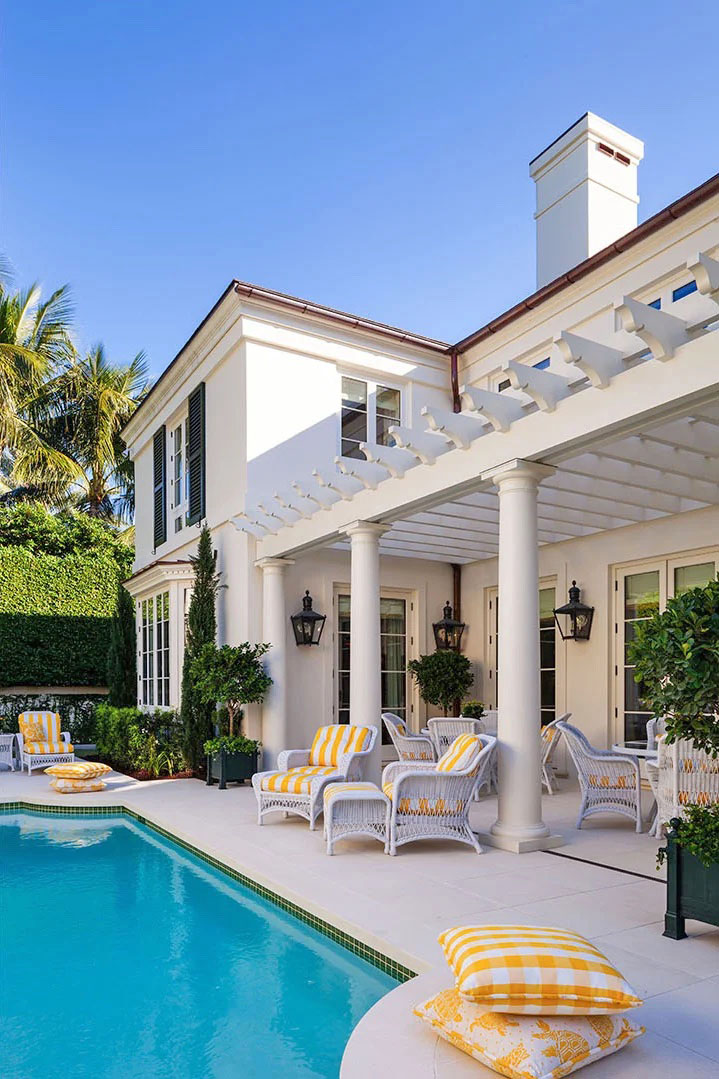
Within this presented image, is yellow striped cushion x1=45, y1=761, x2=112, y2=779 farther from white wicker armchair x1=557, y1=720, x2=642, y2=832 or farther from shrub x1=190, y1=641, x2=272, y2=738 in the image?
white wicker armchair x1=557, y1=720, x2=642, y2=832

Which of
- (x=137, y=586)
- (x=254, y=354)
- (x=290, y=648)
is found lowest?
(x=290, y=648)

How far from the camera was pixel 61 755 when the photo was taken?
13.7 meters

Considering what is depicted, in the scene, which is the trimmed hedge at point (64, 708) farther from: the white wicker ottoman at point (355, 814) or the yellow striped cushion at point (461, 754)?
the yellow striped cushion at point (461, 754)

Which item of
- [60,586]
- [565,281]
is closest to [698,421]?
[565,281]

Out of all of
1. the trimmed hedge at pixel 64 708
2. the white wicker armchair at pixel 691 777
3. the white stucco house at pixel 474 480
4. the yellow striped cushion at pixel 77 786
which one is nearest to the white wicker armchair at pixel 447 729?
the white stucco house at pixel 474 480

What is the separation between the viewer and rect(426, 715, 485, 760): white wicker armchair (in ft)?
34.9

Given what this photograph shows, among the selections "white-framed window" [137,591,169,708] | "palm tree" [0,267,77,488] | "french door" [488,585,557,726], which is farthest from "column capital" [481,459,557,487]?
"palm tree" [0,267,77,488]

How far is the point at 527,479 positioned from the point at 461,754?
2.42m

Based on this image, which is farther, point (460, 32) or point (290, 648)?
point (290, 648)

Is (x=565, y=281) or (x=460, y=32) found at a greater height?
(x=460, y=32)

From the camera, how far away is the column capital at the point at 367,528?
31.0ft

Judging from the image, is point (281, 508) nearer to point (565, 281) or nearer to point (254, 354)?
point (254, 354)

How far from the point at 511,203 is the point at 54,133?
7.36 metres

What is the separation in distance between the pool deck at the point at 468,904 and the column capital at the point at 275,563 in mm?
3316
